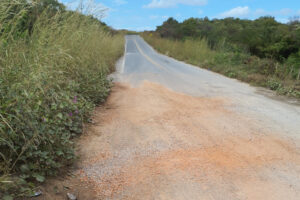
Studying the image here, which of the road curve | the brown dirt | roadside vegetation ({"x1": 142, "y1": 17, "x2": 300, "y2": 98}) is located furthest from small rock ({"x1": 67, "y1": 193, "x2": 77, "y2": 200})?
roadside vegetation ({"x1": 142, "y1": 17, "x2": 300, "y2": 98})

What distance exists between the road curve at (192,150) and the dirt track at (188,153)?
1 cm

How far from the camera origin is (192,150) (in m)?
3.83

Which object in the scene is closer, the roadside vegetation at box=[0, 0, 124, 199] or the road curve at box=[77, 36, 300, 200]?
the roadside vegetation at box=[0, 0, 124, 199]

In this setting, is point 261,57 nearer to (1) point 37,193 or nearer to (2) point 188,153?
(2) point 188,153

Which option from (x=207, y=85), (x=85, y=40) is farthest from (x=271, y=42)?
(x=85, y=40)

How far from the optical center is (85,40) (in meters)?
6.28

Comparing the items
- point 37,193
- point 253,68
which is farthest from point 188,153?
point 253,68

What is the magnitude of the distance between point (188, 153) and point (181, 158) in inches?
7.5

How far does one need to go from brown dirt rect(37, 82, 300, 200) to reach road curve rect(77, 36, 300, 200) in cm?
1

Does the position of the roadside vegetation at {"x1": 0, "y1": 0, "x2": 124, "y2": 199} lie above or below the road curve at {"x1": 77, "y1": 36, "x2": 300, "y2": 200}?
above

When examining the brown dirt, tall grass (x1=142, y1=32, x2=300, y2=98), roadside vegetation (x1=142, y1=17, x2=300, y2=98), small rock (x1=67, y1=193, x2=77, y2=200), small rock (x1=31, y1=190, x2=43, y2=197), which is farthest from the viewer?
roadside vegetation (x1=142, y1=17, x2=300, y2=98)

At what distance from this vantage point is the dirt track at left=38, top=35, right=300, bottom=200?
295 centimetres

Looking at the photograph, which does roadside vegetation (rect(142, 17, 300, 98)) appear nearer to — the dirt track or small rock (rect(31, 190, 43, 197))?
the dirt track

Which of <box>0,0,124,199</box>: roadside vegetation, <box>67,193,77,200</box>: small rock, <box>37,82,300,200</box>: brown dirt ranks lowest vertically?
<box>67,193,77,200</box>: small rock
